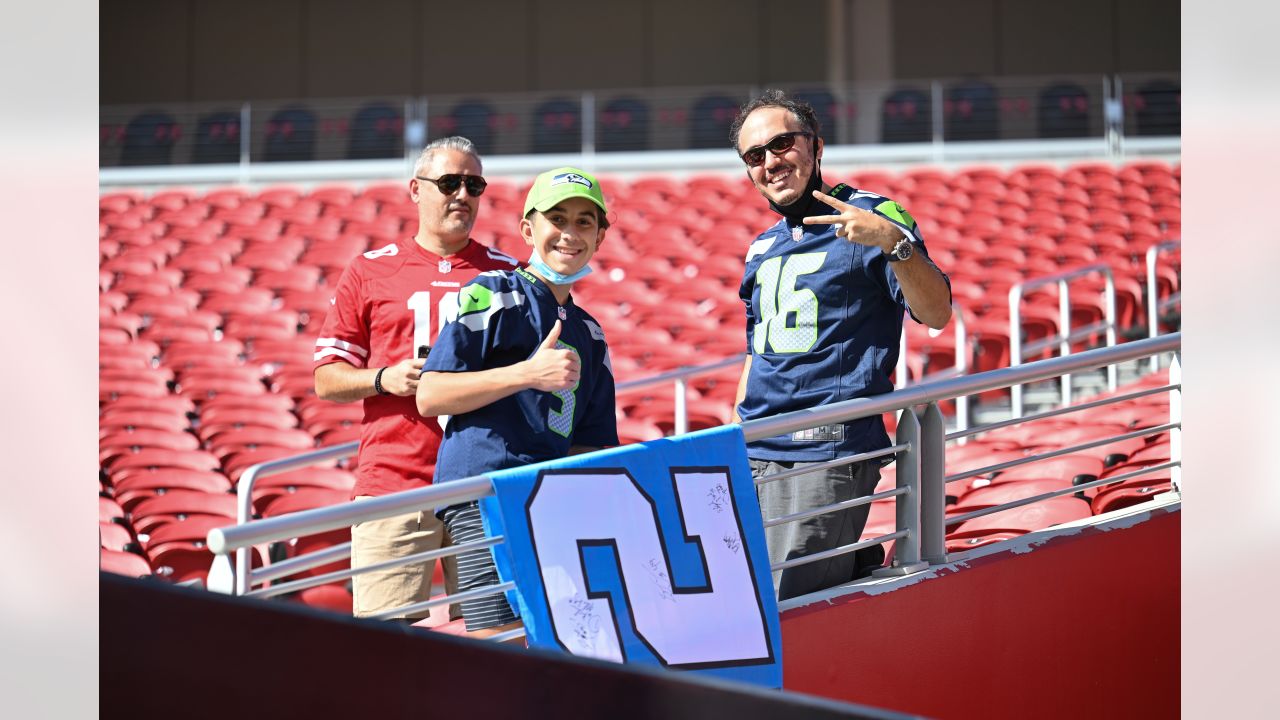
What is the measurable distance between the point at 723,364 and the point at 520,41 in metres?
13.7

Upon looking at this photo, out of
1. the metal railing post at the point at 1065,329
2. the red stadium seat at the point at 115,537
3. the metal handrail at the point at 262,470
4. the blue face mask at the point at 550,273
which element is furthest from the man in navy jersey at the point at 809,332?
the metal railing post at the point at 1065,329

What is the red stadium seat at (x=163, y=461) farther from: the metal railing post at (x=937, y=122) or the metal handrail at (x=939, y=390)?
the metal railing post at (x=937, y=122)

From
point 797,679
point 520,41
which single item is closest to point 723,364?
point 797,679

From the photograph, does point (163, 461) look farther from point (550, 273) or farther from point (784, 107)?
point (784, 107)

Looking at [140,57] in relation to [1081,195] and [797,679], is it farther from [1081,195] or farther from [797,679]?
[797,679]

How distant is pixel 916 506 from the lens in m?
3.38

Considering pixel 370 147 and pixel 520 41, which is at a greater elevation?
pixel 520 41

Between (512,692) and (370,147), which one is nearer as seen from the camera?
(512,692)

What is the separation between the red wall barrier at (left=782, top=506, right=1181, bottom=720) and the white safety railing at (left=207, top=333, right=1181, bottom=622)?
5.6 inches

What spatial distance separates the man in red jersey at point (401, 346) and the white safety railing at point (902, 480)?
0.30 m

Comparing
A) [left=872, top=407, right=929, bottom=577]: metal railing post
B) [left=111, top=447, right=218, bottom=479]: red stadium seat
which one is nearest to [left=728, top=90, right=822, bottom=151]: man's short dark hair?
[left=872, top=407, right=929, bottom=577]: metal railing post

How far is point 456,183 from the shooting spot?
319 cm

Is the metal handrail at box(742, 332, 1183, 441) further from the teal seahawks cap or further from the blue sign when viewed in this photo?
the teal seahawks cap

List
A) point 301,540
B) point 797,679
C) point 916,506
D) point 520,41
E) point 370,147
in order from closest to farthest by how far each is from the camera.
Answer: point 797,679 → point 916,506 → point 301,540 → point 370,147 → point 520,41
